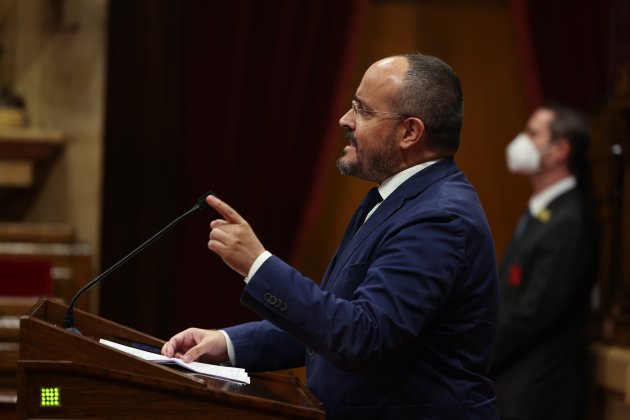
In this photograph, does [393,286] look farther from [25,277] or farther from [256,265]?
[25,277]

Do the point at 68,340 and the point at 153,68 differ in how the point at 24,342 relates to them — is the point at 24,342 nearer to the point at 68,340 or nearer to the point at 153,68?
the point at 68,340

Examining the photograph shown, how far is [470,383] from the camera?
2.06 metres

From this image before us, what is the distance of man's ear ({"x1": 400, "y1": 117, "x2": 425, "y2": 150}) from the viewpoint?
7.19 ft

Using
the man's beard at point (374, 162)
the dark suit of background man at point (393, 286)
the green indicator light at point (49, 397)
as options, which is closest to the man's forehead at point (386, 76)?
the dark suit of background man at point (393, 286)

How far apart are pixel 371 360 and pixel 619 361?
8.17 ft

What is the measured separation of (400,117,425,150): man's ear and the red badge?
2225mm

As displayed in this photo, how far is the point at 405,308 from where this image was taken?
1906 millimetres

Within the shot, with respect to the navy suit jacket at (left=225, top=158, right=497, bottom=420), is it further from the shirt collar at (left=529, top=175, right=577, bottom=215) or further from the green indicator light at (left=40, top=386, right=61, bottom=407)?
the shirt collar at (left=529, top=175, right=577, bottom=215)

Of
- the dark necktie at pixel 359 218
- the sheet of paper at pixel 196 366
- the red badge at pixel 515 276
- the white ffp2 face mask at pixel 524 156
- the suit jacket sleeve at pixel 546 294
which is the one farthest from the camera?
the white ffp2 face mask at pixel 524 156

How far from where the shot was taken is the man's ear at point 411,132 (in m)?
2.19

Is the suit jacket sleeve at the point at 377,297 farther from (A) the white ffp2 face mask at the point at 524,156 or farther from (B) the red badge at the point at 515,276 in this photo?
(A) the white ffp2 face mask at the point at 524,156

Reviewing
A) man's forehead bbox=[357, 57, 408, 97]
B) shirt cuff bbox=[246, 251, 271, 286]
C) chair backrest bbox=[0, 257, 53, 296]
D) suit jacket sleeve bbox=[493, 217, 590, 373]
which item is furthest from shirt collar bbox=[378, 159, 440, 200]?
chair backrest bbox=[0, 257, 53, 296]

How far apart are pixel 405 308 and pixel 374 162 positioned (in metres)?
0.44

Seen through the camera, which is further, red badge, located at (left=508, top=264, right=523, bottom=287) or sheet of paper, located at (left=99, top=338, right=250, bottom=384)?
red badge, located at (left=508, top=264, right=523, bottom=287)
